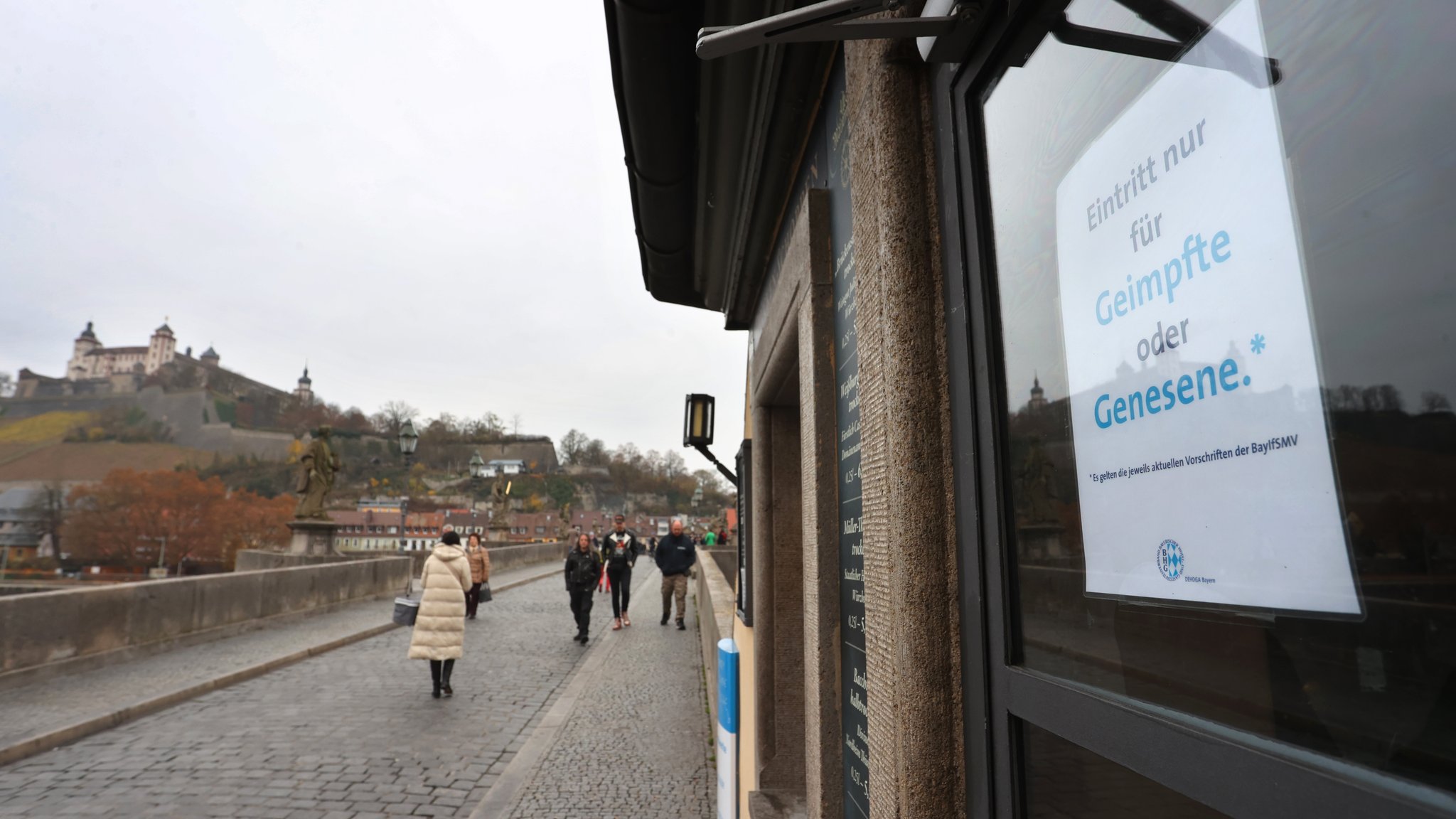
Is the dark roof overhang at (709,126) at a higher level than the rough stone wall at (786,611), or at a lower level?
higher

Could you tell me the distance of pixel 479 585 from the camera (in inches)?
536

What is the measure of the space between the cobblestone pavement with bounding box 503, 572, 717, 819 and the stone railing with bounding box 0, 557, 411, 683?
4943mm

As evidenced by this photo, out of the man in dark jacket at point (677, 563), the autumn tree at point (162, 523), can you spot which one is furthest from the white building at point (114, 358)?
the man in dark jacket at point (677, 563)

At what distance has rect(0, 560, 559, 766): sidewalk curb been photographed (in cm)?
530

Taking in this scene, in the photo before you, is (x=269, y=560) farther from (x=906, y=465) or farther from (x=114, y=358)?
(x=114, y=358)

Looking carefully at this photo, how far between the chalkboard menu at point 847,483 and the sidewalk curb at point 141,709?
606 cm

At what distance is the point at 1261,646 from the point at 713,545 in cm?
2733

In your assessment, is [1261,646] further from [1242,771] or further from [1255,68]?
[1255,68]

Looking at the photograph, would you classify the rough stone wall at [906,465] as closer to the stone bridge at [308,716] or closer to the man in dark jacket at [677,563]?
the stone bridge at [308,716]

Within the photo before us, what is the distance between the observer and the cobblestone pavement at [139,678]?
19.8 ft

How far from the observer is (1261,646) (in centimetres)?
70

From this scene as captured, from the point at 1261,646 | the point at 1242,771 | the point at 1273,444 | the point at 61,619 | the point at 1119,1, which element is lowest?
the point at 61,619

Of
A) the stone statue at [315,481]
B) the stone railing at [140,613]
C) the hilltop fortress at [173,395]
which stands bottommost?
the stone railing at [140,613]

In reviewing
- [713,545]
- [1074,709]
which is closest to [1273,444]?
[1074,709]
